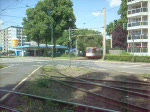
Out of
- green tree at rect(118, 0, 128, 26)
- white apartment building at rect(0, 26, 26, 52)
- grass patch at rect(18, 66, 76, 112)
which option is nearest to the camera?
grass patch at rect(18, 66, 76, 112)

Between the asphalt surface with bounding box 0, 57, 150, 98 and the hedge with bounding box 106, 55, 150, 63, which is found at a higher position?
the hedge with bounding box 106, 55, 150, 63

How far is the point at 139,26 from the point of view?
3884 cm

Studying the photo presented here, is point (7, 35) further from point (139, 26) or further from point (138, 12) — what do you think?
point (139, 26)

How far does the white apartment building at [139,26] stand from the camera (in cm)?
3631

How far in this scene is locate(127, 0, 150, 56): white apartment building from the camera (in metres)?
36.3

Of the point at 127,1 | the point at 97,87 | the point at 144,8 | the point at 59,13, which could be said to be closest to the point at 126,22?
the point at 127,1

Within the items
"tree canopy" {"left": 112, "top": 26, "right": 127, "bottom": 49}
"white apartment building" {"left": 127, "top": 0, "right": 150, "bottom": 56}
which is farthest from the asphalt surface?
"tree canopy" {"left": 112, "top": 26, "right": 127, "bottom": 49}

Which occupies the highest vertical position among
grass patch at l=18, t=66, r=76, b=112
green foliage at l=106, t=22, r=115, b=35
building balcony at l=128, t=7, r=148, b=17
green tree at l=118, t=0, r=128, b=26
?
green tree at l=118, t=0, r=128, b=26

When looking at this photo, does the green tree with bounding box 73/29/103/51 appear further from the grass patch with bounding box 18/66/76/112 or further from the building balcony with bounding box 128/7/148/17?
the grass patch with bounding box 18/66/76/112

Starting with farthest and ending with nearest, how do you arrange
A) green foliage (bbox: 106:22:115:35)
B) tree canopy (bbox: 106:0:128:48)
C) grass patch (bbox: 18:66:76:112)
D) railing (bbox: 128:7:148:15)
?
1. green foliage (bbox: 106:22:115:35)
2. tree canopy (bbox: 106:0:128:48)
3. railing (bbox: 128:7:148:15)
4. grass patch (bbox: 18:66:76:112)

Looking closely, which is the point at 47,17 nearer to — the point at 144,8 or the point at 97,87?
the point at 144,8

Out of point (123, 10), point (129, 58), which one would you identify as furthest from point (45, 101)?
point (123, 10)

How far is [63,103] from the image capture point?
8.82m

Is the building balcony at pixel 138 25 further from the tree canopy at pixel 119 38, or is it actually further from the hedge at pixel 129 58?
the tree canopy at pixel 119 38
